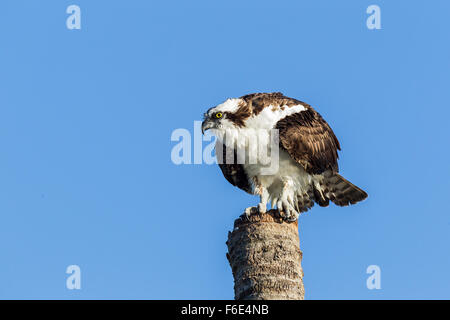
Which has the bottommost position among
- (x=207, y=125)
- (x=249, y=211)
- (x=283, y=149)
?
(x=249, y=211)

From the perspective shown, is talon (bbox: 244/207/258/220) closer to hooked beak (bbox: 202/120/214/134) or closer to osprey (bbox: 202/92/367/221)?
osprey (bbox: 202/92/367/221)

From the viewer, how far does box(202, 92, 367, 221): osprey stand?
1084 centimetres

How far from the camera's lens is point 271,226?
851 centimetres

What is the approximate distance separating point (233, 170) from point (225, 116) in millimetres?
1026

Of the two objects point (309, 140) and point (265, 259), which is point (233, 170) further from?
point (265, 259)

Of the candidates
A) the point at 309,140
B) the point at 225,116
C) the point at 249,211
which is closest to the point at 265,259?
the point at 249,211

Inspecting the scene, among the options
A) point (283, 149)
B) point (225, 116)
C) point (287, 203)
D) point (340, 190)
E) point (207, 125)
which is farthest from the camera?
point (340, 190)

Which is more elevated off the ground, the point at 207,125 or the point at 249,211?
the point at 207,125

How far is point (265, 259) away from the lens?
817 centimetres

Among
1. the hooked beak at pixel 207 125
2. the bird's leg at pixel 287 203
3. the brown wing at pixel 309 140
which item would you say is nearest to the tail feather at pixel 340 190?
the brown wing at pixel 309 140

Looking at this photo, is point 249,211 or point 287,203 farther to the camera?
point 287,203
